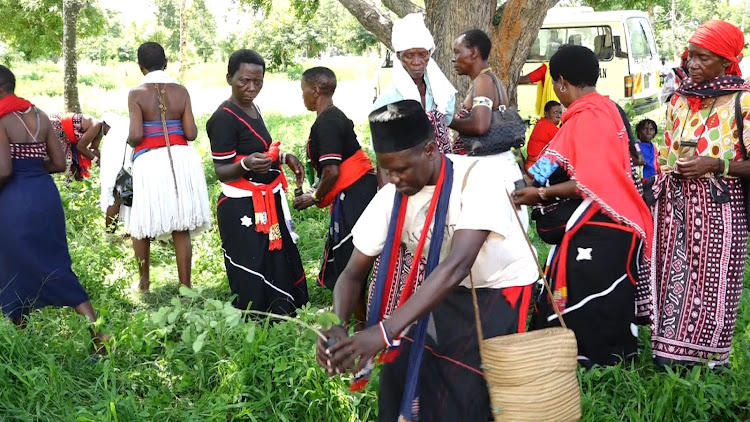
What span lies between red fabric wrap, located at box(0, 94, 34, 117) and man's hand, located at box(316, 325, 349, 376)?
2747 millimetres

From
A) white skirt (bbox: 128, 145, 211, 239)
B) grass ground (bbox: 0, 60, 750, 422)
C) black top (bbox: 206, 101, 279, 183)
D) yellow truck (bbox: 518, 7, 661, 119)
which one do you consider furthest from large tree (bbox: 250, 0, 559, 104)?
yellow truck (bbox: 518, 7, 661, 119)

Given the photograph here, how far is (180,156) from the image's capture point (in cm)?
514

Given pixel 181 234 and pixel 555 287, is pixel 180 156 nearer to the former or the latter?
pixel 181 234

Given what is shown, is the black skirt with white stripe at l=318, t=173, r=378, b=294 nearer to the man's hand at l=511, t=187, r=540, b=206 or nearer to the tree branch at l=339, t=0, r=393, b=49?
the man's hand at l=511, t=187, r=540, b=206

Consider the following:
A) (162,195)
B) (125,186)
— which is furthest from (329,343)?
(125,186)

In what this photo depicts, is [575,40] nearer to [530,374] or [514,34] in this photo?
[514,34]

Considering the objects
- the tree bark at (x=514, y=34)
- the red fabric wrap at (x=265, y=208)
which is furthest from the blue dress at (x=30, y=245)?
the tree bark at (x=514, y=34)

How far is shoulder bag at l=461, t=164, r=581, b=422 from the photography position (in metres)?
2.14

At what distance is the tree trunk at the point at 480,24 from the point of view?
6.22 metres

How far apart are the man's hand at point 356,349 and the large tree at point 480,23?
15.0 ft

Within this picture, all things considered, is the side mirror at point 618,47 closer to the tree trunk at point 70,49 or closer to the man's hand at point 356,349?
the tree trunk at point 70,49

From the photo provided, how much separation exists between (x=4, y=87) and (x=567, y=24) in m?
11.1

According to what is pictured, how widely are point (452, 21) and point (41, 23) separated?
12726 millimetres

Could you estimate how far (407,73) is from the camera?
428 centimetres
